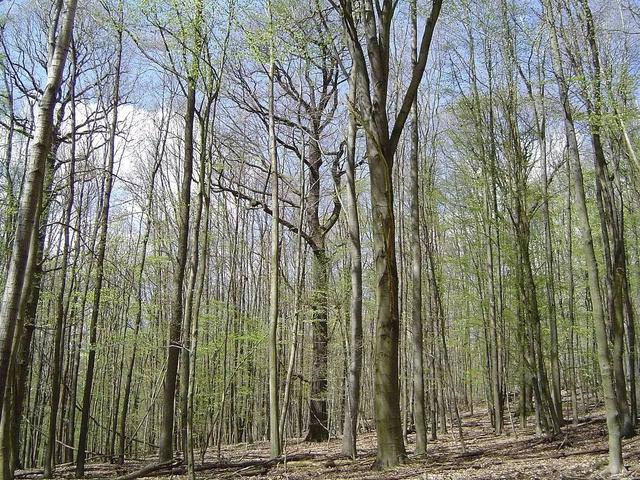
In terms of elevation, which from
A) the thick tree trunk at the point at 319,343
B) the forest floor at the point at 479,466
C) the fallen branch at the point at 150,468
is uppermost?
the thick tree trunk at the point at 319,343

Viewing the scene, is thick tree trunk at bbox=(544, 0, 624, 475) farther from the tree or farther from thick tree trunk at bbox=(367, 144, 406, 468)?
thick tree trunk at bbox=(367, 144, 406, 468)

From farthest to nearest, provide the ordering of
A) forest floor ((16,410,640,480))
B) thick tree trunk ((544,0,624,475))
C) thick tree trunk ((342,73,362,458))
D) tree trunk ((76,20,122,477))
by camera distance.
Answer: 1. tree trunk ((76,20,122,477))
2. thick tree trunk ((342,73,362,458))
3. forest floor ((16,410,640,480))
4. thick tree trunk ((544,0,624,475))

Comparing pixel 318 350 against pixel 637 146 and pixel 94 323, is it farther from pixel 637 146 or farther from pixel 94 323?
pixel 637 146

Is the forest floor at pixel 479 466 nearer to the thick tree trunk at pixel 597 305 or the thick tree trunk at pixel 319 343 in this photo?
the thick tree trunk at pixel 597 305

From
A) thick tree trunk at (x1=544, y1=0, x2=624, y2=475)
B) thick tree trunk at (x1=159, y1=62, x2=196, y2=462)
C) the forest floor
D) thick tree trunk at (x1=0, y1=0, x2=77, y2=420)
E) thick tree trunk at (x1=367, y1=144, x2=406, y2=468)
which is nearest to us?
thick tree trunk at (x1=0, y1=0, x2=77, y2=420)

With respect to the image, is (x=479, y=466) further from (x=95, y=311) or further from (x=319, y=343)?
(x=95, y=311)

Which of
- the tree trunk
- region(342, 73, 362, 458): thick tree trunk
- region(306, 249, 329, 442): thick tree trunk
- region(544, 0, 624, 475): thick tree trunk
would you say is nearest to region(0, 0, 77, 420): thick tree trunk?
the tree trunk

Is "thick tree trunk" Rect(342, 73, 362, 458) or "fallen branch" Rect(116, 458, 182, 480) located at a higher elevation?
"thick tree trunk" Rect(342, 73, 362, 458)

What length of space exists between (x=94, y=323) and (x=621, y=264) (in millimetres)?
10684

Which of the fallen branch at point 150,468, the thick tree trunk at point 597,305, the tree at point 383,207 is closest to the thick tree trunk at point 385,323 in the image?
the tree at point 383,207

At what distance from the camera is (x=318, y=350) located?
1356 centimetres

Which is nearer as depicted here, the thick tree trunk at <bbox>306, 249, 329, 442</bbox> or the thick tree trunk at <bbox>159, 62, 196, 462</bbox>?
the thick tree trunk at <bbox>159, 62, 196, 462</bbox>

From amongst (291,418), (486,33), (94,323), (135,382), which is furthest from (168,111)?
(291,418)

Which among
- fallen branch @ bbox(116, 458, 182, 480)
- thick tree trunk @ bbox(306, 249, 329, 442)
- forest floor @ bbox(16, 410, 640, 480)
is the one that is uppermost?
thick tree trunk @ bbox(306, 249, 329, 442)
